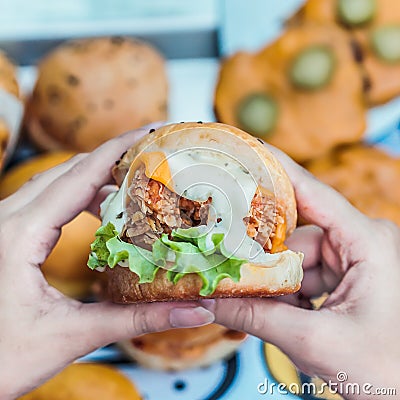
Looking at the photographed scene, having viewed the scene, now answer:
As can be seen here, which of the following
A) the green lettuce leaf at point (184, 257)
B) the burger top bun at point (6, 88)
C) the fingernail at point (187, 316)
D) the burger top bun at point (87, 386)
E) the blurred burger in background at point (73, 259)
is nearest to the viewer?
the green lettuce leaf at point (184, 257)

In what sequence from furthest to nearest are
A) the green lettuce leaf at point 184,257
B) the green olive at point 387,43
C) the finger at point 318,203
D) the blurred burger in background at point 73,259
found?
the green olive at point 387,43, the blurred burger in background at point 73,259, the finger at point 318,203, the green lettuce leaf at point 184,257

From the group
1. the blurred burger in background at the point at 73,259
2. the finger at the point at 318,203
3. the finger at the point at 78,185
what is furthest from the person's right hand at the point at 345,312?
the blurred burger in background at the point at 73,259

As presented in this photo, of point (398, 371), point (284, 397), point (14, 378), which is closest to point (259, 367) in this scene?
point (284, 397)

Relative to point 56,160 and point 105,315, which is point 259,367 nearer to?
point 105,315

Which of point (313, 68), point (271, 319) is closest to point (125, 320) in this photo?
point (271, 319)

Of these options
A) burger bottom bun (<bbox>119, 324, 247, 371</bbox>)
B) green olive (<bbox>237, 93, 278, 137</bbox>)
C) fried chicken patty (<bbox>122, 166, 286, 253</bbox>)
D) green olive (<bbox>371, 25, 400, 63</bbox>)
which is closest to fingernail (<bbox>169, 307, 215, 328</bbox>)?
fried chicken patty (<bbox>122, 166, 286, 253</bbox>)

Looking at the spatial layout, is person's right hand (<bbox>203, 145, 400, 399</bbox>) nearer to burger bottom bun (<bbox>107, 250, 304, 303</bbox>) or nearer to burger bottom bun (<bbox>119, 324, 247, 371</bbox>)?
burger bottom bun (<bbox>107, 250, 304, 303</bbox>)

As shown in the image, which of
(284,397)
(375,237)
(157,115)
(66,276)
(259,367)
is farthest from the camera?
(157,115)

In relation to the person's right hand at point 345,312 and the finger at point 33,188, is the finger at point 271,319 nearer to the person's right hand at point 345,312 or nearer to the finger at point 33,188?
the person's right hand at point 345,312
